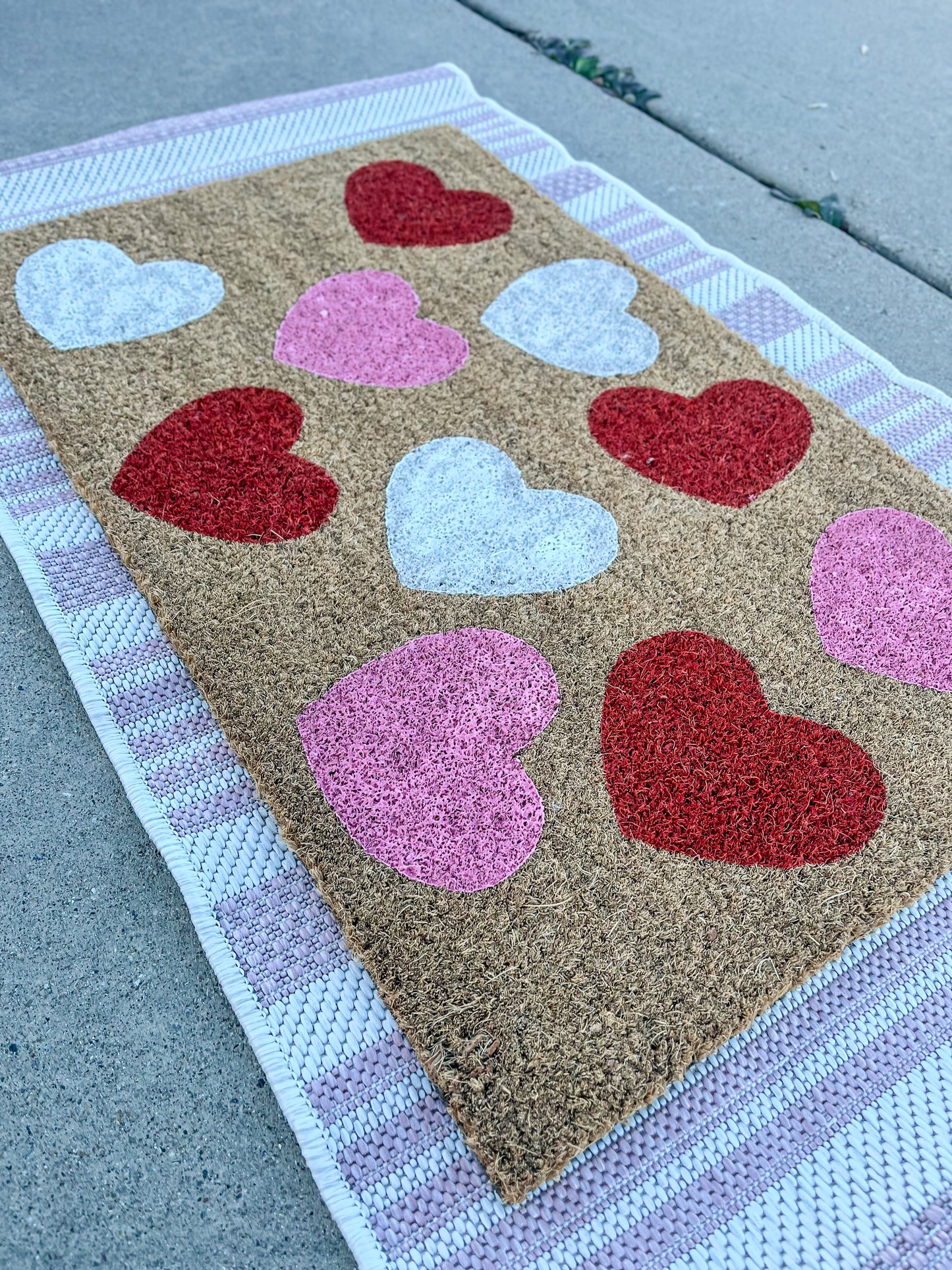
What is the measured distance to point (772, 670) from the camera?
114 cm

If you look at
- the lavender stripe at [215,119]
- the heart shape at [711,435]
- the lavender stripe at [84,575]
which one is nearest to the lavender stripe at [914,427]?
the heart shape at [711,435]

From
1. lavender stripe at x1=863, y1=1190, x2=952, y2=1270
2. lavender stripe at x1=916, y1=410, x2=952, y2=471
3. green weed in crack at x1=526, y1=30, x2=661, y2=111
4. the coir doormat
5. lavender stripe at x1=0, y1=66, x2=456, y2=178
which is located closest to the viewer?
lavender stripe at x1=863, y1=1190, x2=952, y2=1270

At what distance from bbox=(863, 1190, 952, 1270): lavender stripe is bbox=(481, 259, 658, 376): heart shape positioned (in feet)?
3.49

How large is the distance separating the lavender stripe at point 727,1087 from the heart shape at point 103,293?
3.96ft

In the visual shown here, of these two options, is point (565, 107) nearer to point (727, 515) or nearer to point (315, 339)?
point (315, 339)

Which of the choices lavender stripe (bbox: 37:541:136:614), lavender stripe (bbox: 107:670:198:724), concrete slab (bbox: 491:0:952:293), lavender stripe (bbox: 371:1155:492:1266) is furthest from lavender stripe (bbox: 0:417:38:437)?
concrete slab (bbox: 491:0:952:293)

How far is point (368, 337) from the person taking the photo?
1.51 m

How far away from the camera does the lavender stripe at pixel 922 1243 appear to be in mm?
801

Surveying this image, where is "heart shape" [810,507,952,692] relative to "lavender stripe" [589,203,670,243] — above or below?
below

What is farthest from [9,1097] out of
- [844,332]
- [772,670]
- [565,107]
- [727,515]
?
[565,107]

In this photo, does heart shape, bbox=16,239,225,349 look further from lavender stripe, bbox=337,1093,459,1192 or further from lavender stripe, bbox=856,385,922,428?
lavender stripe, bbox=337,1093,459,1192

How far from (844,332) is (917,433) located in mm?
241

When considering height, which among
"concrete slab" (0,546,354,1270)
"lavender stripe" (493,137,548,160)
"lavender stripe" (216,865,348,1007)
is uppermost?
"lavender stripe" (493,137,548,160)

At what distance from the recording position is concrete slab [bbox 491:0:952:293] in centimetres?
194
